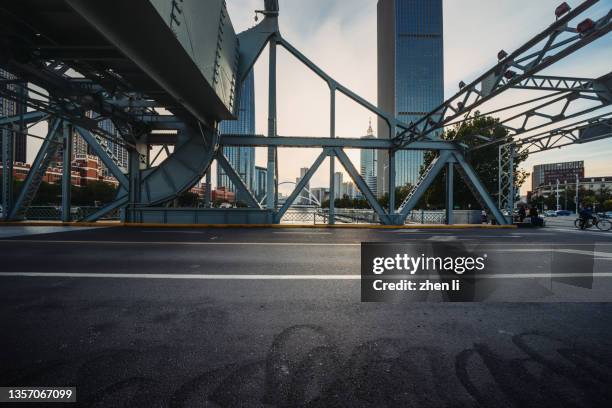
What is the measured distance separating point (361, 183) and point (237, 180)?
314 inches

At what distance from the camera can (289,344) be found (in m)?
2.36

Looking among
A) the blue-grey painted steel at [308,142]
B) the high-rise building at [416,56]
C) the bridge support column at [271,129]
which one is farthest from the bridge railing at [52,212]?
the high-rise building at [416,56]

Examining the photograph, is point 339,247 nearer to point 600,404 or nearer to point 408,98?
point 600,404

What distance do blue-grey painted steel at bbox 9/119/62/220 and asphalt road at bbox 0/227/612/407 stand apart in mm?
15466

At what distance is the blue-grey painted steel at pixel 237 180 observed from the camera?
1490cm

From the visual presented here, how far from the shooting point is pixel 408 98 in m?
93.7

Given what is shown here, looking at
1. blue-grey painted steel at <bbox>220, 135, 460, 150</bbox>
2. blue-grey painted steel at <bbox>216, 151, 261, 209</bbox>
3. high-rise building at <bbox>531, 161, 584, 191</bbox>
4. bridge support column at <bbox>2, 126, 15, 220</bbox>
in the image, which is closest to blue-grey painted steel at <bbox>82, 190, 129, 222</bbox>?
bridge support column at <bbox>2, 126, 15, 220</bbox>

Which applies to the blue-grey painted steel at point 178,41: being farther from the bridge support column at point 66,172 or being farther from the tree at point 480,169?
the tree at point 480,169

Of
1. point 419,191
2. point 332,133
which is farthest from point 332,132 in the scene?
point 419,191

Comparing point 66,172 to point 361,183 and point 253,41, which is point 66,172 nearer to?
point 253,41

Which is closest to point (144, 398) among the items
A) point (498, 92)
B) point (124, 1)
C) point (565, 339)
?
point (565, 339)

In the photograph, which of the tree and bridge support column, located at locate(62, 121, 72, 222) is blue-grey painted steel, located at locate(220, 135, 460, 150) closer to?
bridge support column, located at locate(62, 121, 72, 222)

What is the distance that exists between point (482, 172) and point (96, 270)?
3216 cm

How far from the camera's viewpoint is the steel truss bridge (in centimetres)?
637
